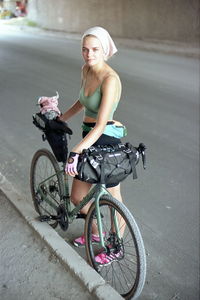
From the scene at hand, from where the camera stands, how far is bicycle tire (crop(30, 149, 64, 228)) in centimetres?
314

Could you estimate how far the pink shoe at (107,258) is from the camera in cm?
273

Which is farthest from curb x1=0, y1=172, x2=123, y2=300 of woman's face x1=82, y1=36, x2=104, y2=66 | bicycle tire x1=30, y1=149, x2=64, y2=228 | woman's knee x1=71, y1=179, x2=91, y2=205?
woman's face x1=82, y1=36, x2=104, y2=66

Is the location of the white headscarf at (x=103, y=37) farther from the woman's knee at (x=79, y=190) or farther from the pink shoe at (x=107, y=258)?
the pink shoe at (x=107, y=258)

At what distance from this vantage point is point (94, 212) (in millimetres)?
2646

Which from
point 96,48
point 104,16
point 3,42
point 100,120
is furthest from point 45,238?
point 104,16

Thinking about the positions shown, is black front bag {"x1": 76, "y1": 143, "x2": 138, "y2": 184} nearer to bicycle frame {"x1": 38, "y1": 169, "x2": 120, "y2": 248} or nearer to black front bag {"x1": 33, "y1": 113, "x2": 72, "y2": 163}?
bicycle frame {"x1": 38, "y1": 169, "x2": 120, "y2": 248}

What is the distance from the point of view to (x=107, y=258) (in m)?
2.78

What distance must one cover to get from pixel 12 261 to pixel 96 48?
1750 mm

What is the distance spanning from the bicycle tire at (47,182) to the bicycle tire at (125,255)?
51cm

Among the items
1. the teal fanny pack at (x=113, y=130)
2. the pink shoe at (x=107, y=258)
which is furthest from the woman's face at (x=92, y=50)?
the pink shoe at (x=107, y=258)

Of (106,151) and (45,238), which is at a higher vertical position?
(106,151)

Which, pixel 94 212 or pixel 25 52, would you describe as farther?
pixel 25 52

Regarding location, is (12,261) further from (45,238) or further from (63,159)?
(63,159)

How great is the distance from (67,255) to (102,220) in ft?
1.26
